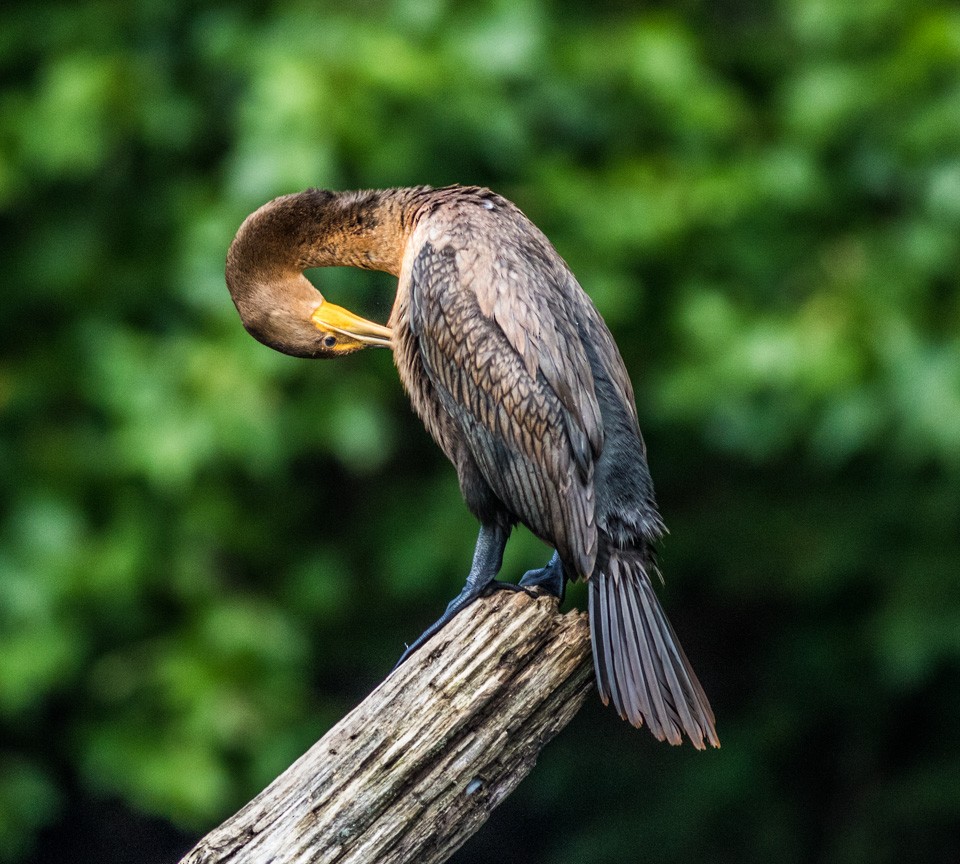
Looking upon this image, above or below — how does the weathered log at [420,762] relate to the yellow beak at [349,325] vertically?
below

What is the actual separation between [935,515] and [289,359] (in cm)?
265

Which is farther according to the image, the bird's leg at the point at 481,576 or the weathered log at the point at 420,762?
the bird's leg at the point at 481,576

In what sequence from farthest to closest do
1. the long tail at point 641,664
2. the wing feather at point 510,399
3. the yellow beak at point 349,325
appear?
the yellow beak at point 349,325
the wing feather at point 510,399
the long tail at point 641,664

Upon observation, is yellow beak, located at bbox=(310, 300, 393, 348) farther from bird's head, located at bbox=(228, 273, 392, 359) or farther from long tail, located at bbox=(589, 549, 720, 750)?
long tail, located at bbox=(589, 549, 720, 750)

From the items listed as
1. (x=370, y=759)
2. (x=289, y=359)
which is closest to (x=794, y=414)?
(x=289, y=359)

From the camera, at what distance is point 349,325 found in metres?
3.46

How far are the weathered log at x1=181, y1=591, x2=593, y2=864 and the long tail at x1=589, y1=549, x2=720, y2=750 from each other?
14 cm

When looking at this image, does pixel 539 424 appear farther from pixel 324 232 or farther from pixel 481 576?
pixel 324 232

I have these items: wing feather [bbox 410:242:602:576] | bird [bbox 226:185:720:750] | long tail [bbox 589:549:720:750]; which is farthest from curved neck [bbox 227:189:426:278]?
long tail [bbox 589:549:720:750]

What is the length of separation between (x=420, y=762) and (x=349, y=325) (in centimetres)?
133

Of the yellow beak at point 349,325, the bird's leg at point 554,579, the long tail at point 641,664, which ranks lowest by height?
the long tail at point 641,664

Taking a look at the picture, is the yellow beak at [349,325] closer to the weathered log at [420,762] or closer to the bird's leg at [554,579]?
the bird's leg at [554,579]

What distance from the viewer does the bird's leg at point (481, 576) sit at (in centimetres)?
289

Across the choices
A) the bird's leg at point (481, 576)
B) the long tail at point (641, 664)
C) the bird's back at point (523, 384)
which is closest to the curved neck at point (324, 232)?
the bird's back at point (523, 384)
